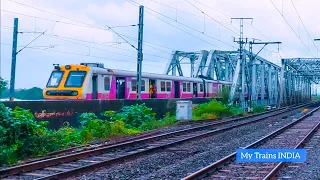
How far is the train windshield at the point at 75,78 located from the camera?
84.8 feet

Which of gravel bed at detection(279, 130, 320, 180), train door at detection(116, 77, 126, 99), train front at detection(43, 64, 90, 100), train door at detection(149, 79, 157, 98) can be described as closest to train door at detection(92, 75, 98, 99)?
train front at detection(43, 64, 90, 100)

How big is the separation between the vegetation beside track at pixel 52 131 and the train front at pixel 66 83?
2.93 meters

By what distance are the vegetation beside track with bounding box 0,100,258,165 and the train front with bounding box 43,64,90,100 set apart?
9.61 feet

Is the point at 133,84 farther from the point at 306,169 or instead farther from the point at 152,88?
the point at 306,169

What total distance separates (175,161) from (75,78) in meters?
14.1

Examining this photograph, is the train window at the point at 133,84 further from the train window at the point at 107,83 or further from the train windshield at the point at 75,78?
the train windshield at the point at 75,78

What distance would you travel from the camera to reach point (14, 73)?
23609 millimetres

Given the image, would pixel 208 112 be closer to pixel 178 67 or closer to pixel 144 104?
pixel 144 104

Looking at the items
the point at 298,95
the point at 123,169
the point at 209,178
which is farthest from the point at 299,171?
the point at 298,95

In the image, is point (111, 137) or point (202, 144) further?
point (111, 137)

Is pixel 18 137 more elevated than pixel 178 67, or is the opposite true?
pixel 178 67

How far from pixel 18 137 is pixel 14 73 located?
1037 centimetres

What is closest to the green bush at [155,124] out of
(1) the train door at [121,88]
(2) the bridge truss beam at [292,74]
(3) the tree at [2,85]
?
(1) the train door at [121,88]

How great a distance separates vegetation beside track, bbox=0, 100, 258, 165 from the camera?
1355 centimetres
